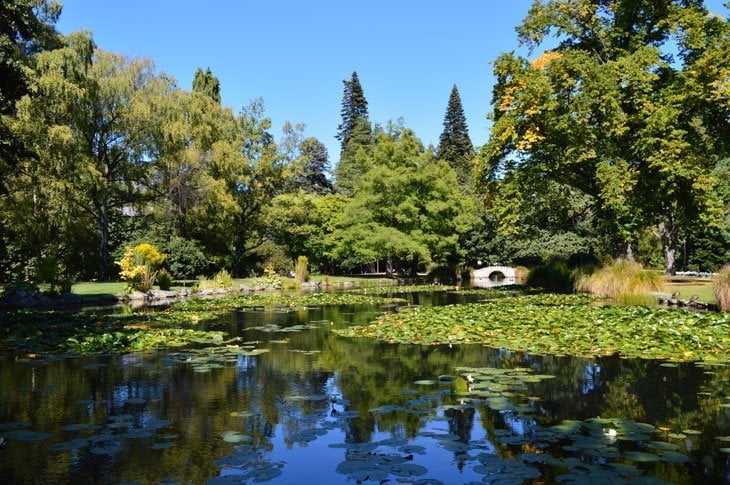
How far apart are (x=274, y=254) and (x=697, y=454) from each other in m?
38.4

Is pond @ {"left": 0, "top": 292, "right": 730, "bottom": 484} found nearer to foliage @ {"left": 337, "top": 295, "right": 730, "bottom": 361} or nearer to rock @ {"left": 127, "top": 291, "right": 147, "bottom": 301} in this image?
foliage @ {"left": 337, "top": 295, "right": 730, "bottom": 361}

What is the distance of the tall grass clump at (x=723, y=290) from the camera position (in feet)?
44.9

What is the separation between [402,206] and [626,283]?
19.6 meters

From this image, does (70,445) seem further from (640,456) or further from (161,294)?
(161,294)

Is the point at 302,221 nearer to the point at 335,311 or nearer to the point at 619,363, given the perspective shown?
the point at 335,311

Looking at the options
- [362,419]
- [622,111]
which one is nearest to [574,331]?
[362,419]

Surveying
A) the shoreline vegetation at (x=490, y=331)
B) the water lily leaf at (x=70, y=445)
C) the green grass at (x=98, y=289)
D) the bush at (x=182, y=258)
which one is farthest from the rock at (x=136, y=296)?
the water lily leaf at (x=70, y=445)

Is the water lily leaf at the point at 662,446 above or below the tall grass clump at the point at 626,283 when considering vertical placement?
below

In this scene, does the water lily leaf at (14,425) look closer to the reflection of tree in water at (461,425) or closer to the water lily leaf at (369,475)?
the water lily leaf at (369,475)

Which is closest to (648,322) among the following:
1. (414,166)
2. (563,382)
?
(563,382)

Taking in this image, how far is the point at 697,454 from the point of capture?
4.32m

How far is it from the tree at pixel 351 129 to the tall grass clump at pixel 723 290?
46051 millimetres

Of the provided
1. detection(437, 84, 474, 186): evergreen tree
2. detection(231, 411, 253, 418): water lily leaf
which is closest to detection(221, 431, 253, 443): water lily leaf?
detection(231, 411, 253, 418): water lily leaf

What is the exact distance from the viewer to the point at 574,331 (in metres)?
10.4
